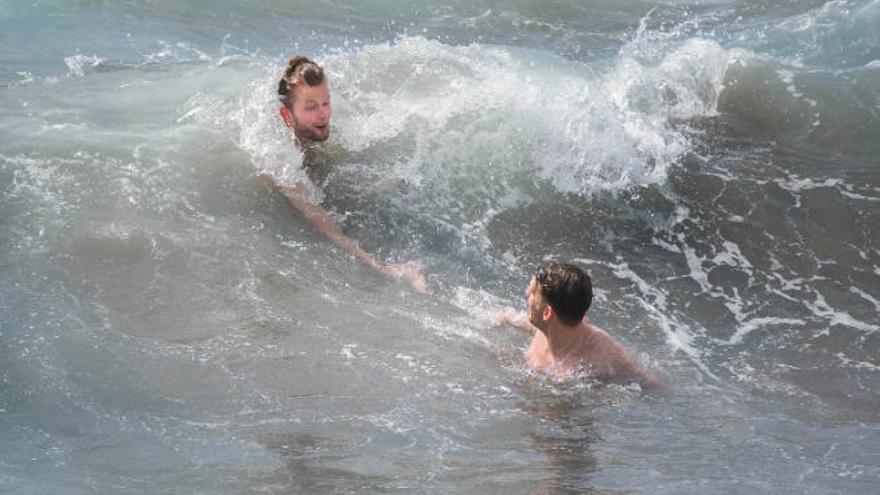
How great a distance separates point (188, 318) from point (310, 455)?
175cm

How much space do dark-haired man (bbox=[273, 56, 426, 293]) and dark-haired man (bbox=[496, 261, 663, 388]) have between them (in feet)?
4.82

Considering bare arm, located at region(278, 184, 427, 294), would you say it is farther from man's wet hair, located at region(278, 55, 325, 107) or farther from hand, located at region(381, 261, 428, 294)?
man's wet hair, located at region(278, 55, 325, 107)

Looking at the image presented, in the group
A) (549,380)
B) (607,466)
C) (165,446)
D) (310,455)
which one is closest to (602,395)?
(549,380)

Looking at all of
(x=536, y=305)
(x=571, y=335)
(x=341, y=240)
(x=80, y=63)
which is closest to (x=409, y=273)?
(x=341, y=240)

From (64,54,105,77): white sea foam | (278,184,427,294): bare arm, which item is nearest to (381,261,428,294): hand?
(278,184,427,294): bare arm

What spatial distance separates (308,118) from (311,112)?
0.18 feet

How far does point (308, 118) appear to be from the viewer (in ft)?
26.9

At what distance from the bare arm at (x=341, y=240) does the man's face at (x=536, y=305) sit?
1.04 meters

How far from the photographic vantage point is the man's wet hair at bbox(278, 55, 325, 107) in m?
7.97

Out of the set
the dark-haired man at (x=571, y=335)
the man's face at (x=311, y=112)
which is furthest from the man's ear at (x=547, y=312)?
the man's face at (x=311, y=112)

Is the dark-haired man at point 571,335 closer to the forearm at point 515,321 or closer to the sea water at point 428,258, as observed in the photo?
the sea water at point 428,258

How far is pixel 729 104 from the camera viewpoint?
33.9ft

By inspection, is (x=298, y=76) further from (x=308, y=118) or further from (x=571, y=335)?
(x=571, y=335)

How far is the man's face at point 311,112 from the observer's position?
8070 millimetres
